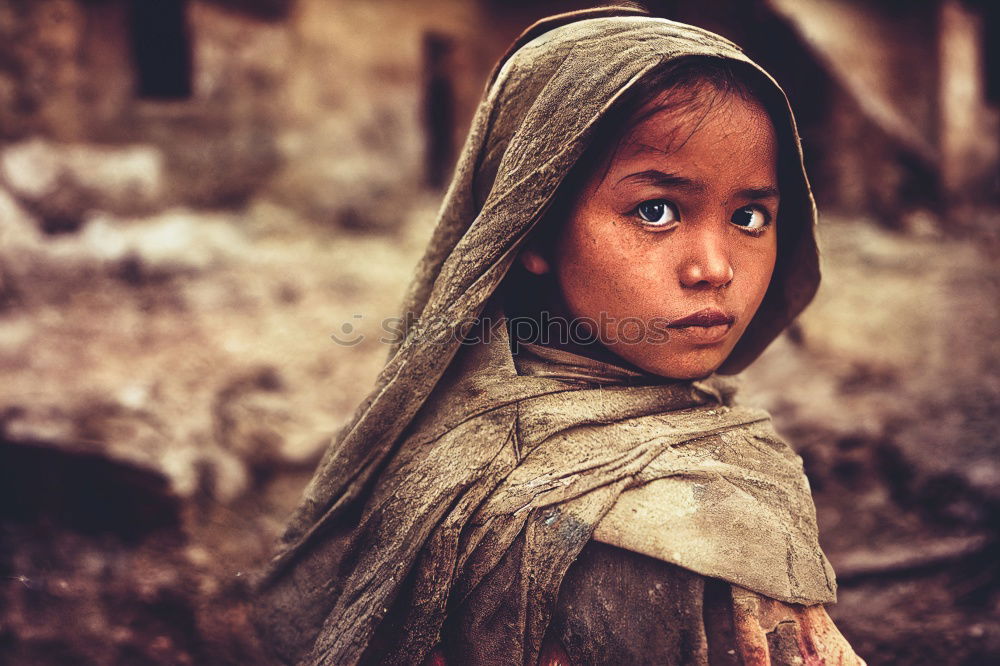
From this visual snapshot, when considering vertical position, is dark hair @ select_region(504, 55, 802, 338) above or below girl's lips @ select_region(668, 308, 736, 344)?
above

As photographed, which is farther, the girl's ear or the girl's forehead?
the girl's ear

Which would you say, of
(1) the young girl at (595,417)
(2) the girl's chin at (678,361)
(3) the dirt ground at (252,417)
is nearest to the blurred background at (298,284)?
(3) the dirt ground at (252,417)

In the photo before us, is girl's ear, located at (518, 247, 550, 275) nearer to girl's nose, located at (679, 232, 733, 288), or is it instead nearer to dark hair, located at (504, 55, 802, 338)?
dark hair, located at (504, 55, 802, 338)

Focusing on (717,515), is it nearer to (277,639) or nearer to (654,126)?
(654,126)

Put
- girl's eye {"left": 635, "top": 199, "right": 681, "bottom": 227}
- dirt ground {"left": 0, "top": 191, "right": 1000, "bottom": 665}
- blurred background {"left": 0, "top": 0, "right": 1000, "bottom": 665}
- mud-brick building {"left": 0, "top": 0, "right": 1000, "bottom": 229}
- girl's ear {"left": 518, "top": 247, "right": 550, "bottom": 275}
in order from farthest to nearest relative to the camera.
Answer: mud-brick building {"left": 0, "top": 0, "right": 1000, "bottom": 229} < blurred background {"left": 0, "top": 0, "right": 1000, "bottom": 665} < dirt ground {"left": 0, "top": 191, "right": 1000, "bottom": 665} < girl's ear {"left": 518, "top": 247, "right": 550, "bottom": 275} < girl's eye {"left": 635, "top": 199, "right": 681, "bottom": 227}

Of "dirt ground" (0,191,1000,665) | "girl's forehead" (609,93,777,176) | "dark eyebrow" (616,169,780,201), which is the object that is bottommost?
"dirt ground" (0,191,1000,665)

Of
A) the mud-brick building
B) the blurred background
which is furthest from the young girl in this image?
the mud-brick building

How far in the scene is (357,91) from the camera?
28.1ft

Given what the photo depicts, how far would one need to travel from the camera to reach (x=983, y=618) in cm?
298

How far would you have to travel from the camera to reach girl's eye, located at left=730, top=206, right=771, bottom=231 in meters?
1.50

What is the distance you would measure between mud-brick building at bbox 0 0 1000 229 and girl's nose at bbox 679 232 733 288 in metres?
5.23

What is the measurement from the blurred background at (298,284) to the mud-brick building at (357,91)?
29 mm

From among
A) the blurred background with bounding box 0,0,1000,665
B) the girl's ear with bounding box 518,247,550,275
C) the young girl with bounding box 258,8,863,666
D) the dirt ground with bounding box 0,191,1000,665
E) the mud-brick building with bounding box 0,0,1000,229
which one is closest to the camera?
the young girl with bounding box 258,8,863,666

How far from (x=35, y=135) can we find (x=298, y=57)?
8.48ft
